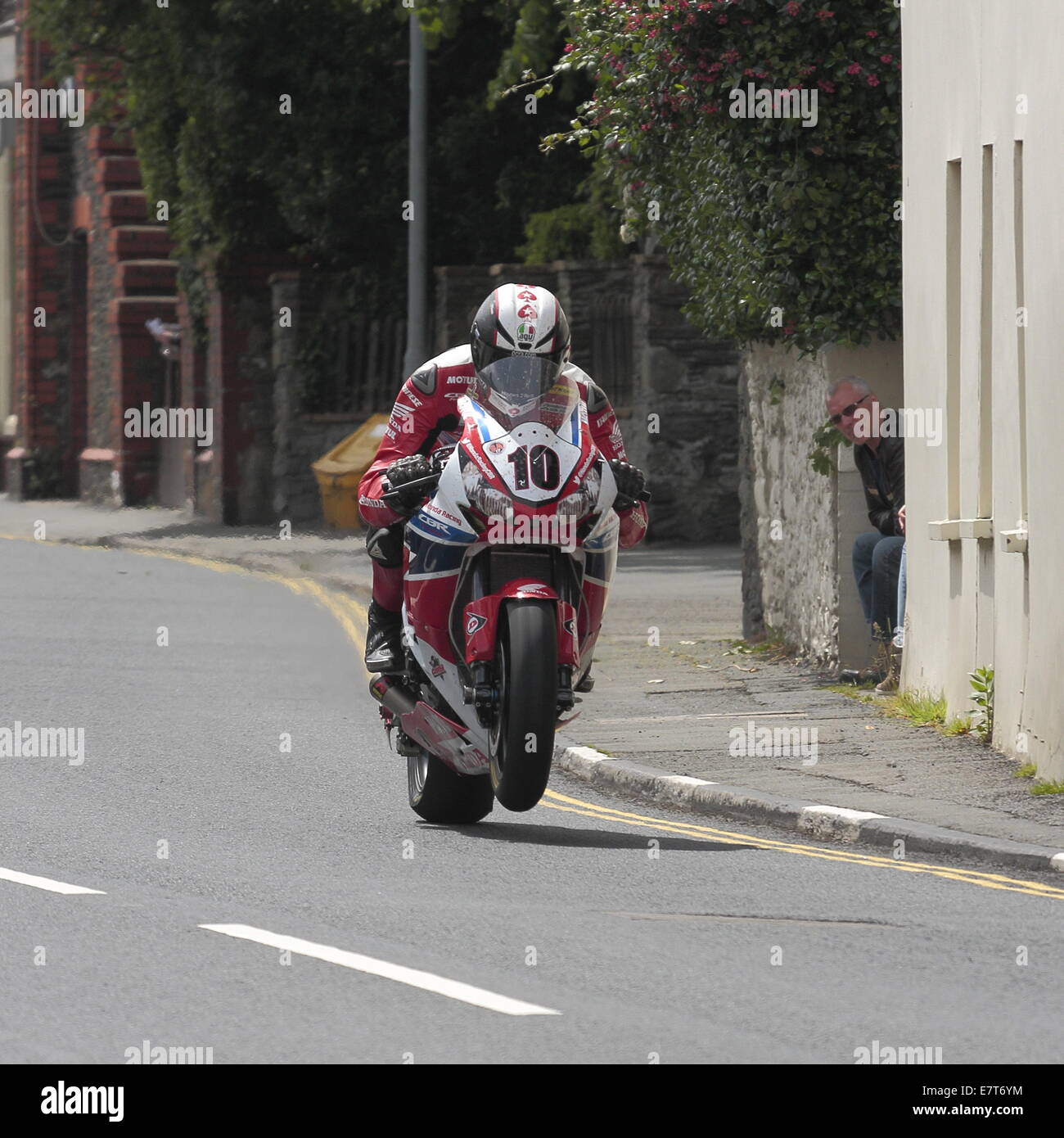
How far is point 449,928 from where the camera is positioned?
817cm

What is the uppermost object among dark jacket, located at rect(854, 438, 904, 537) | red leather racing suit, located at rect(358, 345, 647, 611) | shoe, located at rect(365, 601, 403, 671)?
red leather racing suit, located at rect(358, 345, 647, 611)

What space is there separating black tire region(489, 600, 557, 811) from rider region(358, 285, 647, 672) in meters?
0.75

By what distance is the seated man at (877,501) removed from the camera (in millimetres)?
15445

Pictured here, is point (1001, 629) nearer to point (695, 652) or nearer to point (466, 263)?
point (695, 652)

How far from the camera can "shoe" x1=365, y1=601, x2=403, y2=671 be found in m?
10.5

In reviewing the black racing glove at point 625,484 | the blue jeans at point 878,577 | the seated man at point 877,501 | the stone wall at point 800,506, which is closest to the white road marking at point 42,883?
the black racing glove at point 625,484

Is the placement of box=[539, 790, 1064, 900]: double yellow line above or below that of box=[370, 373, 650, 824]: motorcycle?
below

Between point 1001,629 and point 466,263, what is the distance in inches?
848

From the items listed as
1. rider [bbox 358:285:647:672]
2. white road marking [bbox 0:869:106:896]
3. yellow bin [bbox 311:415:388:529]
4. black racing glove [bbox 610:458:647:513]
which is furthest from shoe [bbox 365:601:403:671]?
yellow bin [bbox 311:415:388:529]

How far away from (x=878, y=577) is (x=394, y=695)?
567 centimetres

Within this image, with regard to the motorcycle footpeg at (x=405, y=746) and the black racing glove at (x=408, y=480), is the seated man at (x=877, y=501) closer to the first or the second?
the motorcycle footpeg at (x=405, y=746)

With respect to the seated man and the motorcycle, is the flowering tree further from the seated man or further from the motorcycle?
the motorcycle

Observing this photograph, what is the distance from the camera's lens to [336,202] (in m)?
32.5
